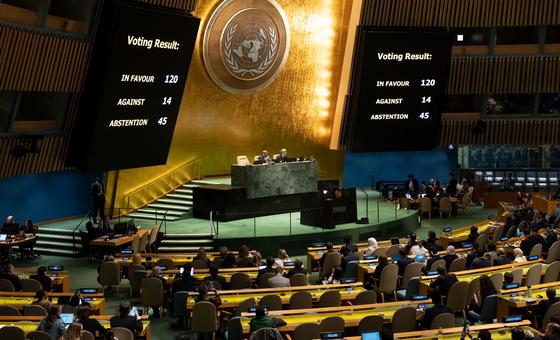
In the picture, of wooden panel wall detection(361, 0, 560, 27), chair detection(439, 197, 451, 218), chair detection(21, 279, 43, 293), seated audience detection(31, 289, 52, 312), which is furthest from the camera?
chair detection(439, 197, 451, 218)

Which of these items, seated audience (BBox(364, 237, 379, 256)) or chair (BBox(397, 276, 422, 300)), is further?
seated audience (BBox(364, 237, 379, 256))

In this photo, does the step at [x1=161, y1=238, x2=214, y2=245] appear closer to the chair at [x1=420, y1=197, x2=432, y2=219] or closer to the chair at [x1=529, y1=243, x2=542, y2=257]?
the chair at [x1=529, y1=243, x2=542, y2=257]

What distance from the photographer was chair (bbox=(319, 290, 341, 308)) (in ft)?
47.7

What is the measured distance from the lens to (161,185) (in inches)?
1109

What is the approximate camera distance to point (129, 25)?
2169 centimetres

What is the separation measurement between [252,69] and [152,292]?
14232 millimetres

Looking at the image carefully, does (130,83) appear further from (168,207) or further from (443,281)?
(443,281)

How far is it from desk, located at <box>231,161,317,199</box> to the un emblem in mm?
3929

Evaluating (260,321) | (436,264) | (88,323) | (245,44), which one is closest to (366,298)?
(260,321)

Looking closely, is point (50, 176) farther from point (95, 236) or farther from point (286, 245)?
point (286, 245)

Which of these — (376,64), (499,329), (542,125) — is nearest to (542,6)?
(542,125)

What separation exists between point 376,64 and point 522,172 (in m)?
11.1

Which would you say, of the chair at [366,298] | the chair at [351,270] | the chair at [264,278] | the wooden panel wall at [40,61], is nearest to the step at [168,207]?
the wooden panel wall at [40,61]

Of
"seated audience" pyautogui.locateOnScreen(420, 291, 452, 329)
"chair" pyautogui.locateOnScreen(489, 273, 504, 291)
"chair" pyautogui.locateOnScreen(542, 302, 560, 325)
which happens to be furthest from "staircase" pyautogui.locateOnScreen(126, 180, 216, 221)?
"chair" pyautogui.locateOnScreen(542, 302, 560, 325)
